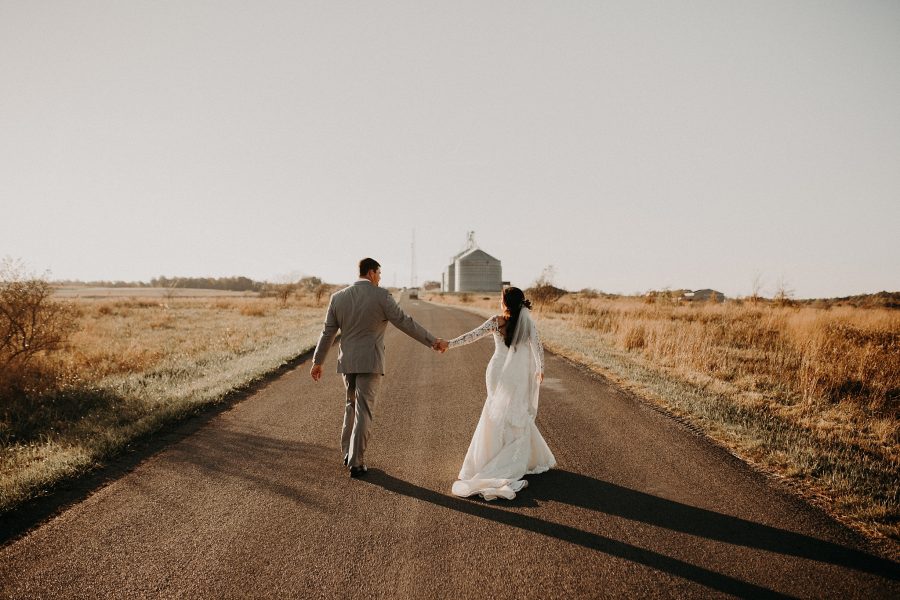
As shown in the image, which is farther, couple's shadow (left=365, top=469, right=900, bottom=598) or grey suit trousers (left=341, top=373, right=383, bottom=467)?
grey suit trousers (left=341, top=373, right=383, bottom=467)

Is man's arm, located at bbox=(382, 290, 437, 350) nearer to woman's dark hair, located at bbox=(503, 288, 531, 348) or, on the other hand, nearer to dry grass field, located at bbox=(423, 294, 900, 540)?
woman's dark hair, located at bbox=(503, 288, 531, 348)

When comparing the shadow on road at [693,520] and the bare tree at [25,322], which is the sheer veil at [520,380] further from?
the bare tree at [25,322]

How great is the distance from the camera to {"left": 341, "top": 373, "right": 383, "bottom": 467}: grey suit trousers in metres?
4.61

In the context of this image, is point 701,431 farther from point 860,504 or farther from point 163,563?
point 163,563

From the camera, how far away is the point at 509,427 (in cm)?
464

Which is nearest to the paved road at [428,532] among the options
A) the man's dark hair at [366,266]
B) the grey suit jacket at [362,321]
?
the grey suit jacket at [362,321]

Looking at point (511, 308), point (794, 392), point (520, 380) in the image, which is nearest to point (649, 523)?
point (520, 380)

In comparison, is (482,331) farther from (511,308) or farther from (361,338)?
(361,338)

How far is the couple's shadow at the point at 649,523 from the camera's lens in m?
3.01

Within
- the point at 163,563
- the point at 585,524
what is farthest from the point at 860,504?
the point at 163,563

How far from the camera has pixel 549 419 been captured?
6562mm

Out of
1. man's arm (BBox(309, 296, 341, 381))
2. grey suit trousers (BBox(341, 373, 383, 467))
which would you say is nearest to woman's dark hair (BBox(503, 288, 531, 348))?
grey suit trousers (BBox(341, 373, 383, 467))

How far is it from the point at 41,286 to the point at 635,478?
11877 millimetres

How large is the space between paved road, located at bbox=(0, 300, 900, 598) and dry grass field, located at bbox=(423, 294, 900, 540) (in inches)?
22.1
